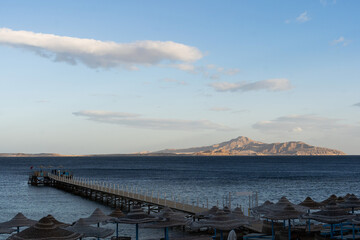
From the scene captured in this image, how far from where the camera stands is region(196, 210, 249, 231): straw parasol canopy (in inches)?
684

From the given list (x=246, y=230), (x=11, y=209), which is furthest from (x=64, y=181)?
(x=246, y=230)

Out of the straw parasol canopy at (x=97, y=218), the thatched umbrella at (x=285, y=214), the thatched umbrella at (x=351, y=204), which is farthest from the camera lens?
the thatched umbrella at (x=351, y=204)

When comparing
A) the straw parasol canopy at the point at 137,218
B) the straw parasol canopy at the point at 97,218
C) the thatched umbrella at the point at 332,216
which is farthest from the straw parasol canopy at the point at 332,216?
the straw parasol canopy at the point at 97,218

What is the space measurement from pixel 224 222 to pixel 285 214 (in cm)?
334

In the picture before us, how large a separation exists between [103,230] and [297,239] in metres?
9.38

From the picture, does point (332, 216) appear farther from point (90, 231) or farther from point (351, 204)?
point (90, 231)

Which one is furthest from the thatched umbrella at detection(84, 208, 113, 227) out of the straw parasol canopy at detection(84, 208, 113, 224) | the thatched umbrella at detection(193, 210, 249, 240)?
the thatched umbrella at detection(193, 210, 249, 240)

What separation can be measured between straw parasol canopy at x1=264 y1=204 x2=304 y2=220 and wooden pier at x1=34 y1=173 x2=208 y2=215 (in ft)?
40.3

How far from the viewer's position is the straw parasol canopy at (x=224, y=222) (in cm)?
1738

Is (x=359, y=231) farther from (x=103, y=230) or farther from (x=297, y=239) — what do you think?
(x=103, y=230)

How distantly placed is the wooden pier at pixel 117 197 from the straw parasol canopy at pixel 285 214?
40.3 feet

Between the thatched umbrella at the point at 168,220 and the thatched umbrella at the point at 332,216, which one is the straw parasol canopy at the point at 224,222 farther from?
the thatched umbrella at the point at 332,216

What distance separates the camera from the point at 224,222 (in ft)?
57.9

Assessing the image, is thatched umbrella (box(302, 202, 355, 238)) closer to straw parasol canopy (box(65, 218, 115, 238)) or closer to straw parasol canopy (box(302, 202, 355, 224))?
straw parasol canopy (box(302, 202, 355, 224))
